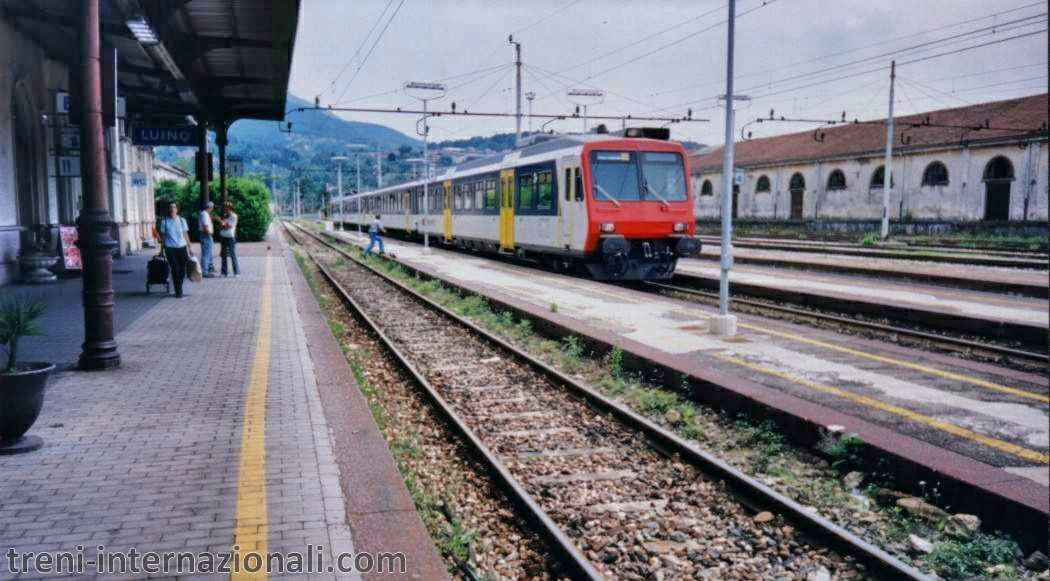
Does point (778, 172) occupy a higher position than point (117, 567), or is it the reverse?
point (778, 172)

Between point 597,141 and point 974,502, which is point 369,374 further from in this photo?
point 597,141

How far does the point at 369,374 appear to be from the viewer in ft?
30.4

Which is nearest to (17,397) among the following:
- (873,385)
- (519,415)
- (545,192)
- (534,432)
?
(534,432)

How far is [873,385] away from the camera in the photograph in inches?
292

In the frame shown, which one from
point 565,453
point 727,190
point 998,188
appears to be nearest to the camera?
point 565,453

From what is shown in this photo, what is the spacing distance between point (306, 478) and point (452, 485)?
112cm

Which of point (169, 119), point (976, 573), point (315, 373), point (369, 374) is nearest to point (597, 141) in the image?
point (369, 374)

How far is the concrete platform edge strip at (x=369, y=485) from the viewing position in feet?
13.2

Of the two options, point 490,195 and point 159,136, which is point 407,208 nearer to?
point 490,195

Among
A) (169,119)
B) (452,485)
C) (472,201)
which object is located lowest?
(452,485)

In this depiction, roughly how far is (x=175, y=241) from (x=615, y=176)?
852 cm

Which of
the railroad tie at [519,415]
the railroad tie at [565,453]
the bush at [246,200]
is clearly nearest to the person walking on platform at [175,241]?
the railroad tie at [519,415]

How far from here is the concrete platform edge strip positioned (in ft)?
13.2

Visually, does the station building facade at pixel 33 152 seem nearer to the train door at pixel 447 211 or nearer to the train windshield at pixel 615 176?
the train windshield at pixel 615 176
